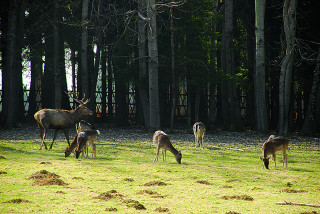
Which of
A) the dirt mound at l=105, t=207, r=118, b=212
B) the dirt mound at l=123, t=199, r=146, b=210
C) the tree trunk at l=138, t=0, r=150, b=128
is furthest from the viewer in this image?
the tree trunk at l=138, t=0, r=150, b=128

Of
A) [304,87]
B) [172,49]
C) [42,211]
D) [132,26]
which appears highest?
[132,26]

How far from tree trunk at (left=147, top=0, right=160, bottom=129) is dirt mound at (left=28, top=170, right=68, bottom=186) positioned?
15.4 m

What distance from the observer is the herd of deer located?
1302 cm

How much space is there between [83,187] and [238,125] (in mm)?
19154

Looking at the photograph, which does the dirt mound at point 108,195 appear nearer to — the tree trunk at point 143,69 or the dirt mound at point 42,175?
the dirt mound at point 42,175

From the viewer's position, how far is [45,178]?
988 centimetres

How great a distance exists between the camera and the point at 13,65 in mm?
27047

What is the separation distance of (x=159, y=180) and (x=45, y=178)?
7.90 feet

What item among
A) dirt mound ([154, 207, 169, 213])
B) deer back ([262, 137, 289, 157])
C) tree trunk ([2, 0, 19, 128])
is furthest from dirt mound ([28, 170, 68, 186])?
tree trunk ([2, 0, 19, 128])

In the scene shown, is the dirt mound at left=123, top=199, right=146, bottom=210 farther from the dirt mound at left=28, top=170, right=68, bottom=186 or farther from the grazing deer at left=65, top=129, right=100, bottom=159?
the grazing deer at left=65, top=129, right=100, bottom=159

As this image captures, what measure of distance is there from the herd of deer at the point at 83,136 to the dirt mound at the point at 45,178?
3.26 m

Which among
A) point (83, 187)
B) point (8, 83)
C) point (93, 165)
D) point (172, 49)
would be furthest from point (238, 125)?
point (83, 187)

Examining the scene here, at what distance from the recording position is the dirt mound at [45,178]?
371 inches

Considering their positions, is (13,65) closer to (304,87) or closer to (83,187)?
(304,87)
